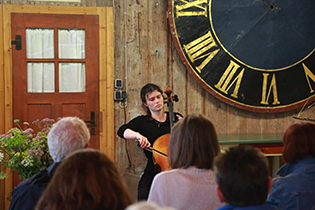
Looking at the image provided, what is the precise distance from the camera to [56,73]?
327 cm

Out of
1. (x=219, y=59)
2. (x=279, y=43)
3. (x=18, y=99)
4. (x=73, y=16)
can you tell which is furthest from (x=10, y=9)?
(x=279, y=43)

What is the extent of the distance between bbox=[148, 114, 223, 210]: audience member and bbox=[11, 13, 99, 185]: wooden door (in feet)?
6.28

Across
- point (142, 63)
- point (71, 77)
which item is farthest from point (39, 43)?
point (142, 63)

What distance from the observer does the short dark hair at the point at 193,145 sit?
149 centimetres

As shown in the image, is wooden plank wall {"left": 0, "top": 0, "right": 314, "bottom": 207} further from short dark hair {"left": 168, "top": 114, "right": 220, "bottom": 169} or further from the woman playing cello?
short dark hair {"left": 168, "top": 114, "right": 220, "bottom": 169}

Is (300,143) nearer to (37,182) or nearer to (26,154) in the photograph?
(37,182)

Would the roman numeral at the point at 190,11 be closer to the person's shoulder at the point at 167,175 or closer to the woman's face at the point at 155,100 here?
the woman's face at the point at 155,100

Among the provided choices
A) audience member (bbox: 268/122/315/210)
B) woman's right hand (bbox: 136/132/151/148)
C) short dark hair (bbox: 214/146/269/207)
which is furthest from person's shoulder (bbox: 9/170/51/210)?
woman's right hand (bbox: 136/132/151/148)

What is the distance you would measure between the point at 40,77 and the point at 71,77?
276 mm

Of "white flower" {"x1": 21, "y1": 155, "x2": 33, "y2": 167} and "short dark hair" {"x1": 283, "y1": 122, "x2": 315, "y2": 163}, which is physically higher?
"short dark hair" {"x1": 283, "y1": 122, "x2": 315, "y2": 163}

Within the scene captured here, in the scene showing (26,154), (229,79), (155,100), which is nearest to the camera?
(26,154)

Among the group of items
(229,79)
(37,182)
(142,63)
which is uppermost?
(142,63)

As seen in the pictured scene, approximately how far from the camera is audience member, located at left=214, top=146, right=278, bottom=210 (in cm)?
104

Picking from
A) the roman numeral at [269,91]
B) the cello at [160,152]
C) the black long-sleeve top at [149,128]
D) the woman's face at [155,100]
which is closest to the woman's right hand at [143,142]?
the cello at [160,152]
